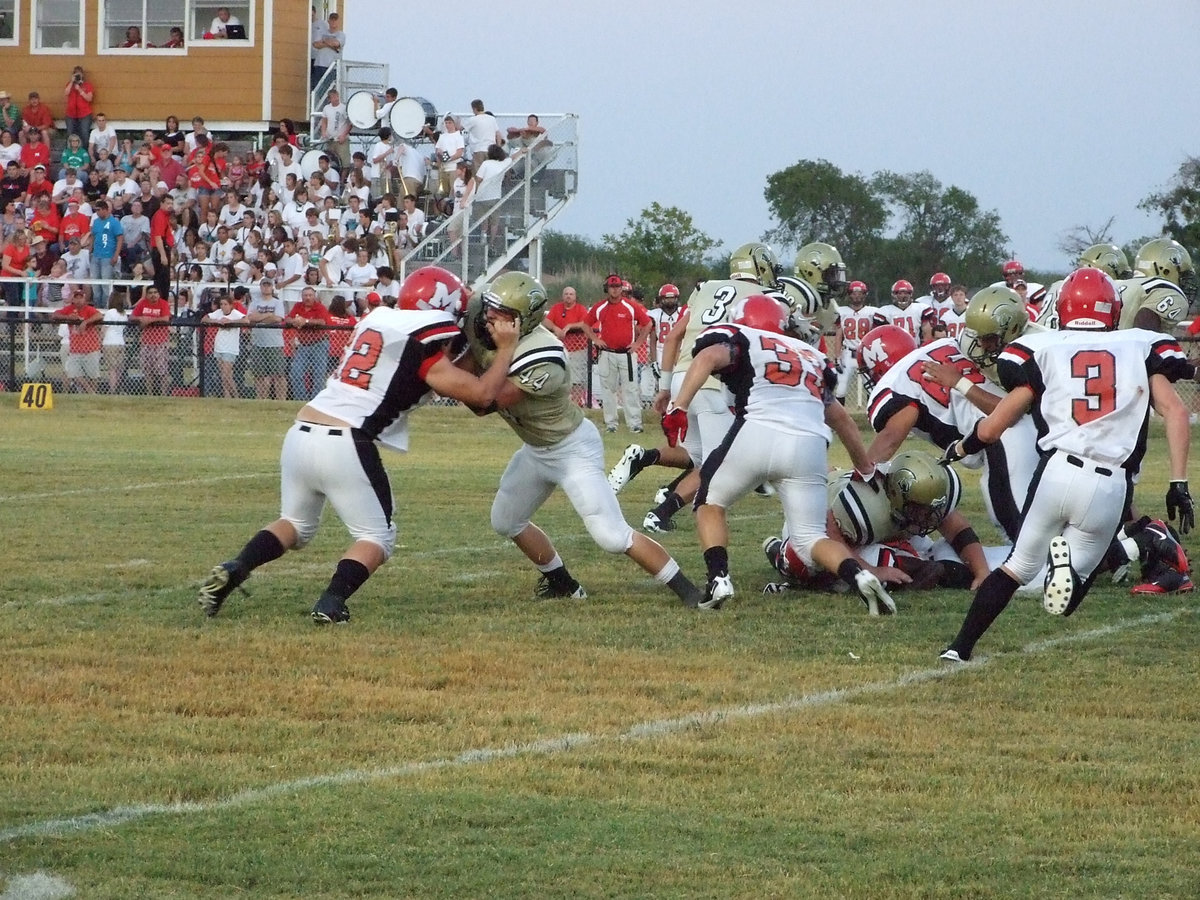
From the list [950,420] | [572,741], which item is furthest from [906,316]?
[572,741]

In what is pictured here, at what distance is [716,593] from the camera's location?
7.79m

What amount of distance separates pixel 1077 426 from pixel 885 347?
367 cm

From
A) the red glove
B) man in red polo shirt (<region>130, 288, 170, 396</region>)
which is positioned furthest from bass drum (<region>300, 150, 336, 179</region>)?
the red glove

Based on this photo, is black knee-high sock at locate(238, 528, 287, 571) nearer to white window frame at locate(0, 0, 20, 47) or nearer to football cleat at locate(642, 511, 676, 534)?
football cleat at locate(642, 511, 676, 534)

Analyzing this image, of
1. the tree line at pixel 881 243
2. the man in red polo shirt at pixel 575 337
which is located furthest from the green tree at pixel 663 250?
the man in red polo shirt at pixel 575 337

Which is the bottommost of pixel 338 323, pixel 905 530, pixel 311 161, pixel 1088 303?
pixel 905 530

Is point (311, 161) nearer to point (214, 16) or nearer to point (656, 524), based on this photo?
point (214, 16)

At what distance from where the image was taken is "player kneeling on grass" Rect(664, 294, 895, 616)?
770cm

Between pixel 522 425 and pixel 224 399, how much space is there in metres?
13.9

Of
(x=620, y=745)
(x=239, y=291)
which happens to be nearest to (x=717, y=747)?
(x=620, y=745)

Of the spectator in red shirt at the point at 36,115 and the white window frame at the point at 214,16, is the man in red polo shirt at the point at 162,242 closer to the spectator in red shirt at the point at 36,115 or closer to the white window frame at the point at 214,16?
the spectator in red shirt at the point at 36,115

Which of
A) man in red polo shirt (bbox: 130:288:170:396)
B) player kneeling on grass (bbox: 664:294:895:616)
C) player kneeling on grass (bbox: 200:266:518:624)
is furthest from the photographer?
man in red polo shirt (bbox: 130:288:170:396)

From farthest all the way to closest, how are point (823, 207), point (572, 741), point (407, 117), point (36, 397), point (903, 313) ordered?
point (823, 207) < point (407, 117) < point (36, 397) < point (903, 313) < point (572, 741)

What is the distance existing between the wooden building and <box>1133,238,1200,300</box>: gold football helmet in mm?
19601
